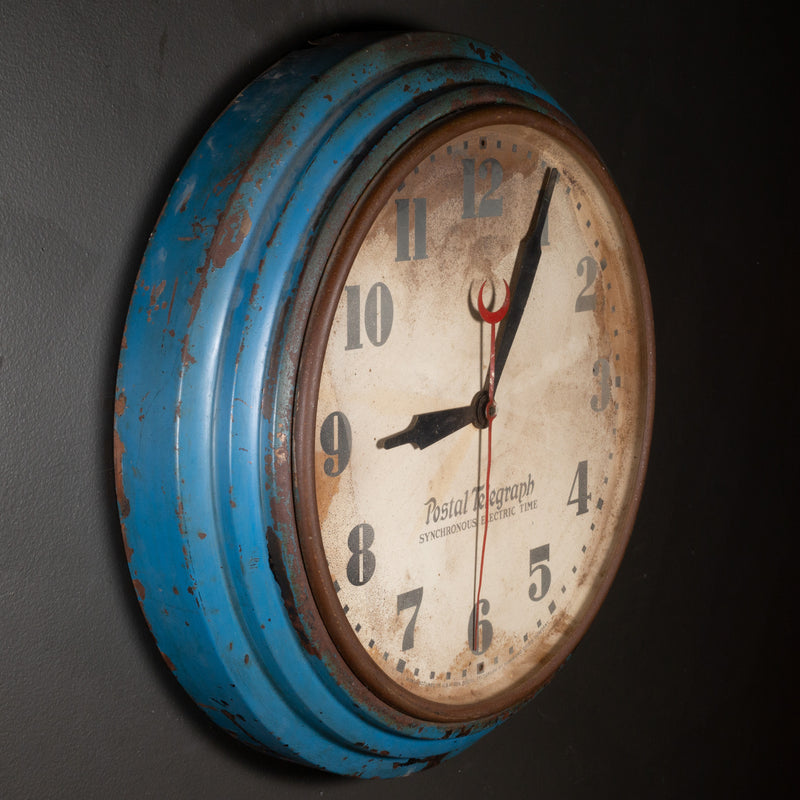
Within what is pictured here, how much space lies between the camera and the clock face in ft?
2.95

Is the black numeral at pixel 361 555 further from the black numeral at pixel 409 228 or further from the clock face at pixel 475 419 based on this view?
the black numeral at pixel 409 228

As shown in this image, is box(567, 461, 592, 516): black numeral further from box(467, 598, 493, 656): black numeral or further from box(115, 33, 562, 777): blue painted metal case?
box(115, 33, 562, 777): blue painted metal case

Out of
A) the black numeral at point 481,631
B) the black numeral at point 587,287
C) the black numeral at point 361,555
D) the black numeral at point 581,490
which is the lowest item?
the black numeral at point 481,631

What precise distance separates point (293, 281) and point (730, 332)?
1.12 meters

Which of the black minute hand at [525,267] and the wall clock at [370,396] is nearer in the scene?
the wall clock at [370,396]

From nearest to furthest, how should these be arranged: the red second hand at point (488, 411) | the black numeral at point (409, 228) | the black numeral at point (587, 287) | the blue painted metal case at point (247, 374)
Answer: the blue painted metal case at point (247, 374), the black numeral at point (409, 228), the red second hand at point (488, 411), the black numeral at point (587, 287)

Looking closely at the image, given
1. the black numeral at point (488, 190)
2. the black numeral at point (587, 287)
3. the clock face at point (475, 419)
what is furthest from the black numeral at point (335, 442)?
the black numeral at point (587, 287)

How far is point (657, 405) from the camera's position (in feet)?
5.29

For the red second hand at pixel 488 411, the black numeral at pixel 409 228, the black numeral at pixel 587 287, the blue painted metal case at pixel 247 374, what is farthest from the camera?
the black numeral at pixel 587 287

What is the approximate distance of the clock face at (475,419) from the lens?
2.95ft

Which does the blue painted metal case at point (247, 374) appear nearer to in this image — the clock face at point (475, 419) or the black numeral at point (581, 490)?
the clock face at point (475, 419)

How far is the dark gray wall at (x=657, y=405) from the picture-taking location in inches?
33.9

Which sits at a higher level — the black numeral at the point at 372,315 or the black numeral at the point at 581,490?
the black numeral at the point at 372,315

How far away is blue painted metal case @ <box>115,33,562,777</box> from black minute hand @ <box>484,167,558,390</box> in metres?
0.17
